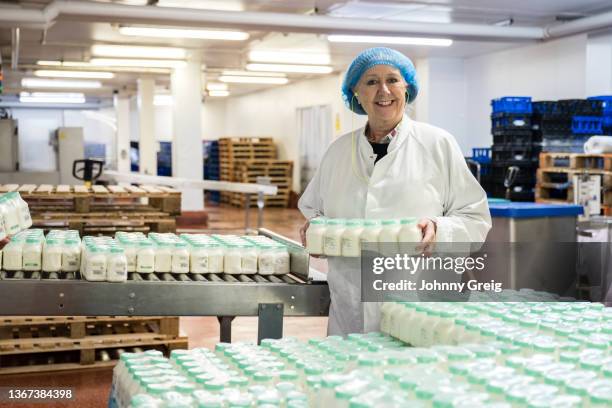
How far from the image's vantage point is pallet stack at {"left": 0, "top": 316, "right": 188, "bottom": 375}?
590 centimetres

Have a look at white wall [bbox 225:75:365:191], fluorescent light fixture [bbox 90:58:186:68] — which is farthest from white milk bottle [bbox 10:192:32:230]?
white wall [bbox 225:75:365:191]

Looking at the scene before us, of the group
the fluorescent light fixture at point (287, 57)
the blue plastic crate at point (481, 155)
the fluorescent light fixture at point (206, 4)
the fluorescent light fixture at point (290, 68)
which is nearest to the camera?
the fluorescent light fixture at point (206, 4)

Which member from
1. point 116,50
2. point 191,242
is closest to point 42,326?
point 191,242

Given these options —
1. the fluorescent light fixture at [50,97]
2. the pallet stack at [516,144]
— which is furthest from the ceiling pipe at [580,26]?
the fluorescent light fixture at [50,97]

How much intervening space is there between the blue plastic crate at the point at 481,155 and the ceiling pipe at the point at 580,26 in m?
2.79

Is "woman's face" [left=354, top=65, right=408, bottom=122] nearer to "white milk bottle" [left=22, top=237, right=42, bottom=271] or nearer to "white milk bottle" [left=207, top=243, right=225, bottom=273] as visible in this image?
"white milk bottle" [left=207, top=243, right=225, bottom=273]

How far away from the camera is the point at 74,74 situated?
67.7 feet

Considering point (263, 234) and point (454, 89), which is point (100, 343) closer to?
point (263, 234)

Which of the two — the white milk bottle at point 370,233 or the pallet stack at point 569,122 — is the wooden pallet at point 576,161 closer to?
the pallet stack at point 569,122

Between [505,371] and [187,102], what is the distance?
16.0m

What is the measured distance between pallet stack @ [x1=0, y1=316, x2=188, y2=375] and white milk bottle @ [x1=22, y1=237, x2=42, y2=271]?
2.61 meters

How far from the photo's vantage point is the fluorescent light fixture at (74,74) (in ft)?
66.5

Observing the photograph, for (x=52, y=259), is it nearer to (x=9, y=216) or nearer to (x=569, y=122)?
(x=9, y=216)

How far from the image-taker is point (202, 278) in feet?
11.5
